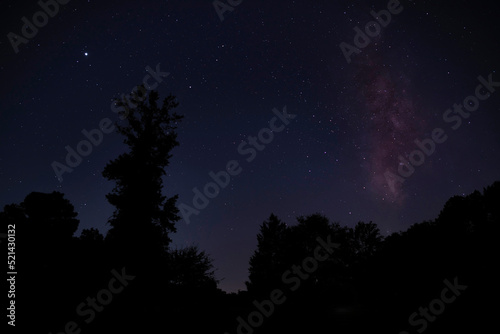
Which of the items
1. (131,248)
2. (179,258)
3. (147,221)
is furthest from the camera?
(179,258)

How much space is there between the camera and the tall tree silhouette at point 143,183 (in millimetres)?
19141

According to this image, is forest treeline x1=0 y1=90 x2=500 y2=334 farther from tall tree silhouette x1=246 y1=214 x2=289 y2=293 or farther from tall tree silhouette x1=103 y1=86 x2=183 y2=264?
tall tree silhouette x1=246 y1=214 x2=289 y2=293

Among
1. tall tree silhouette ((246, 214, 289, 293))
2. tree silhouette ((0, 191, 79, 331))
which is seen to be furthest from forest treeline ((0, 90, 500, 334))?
tall tree silhouette ((246, 214, 289, 293))

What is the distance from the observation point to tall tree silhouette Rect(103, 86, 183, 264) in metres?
19.1

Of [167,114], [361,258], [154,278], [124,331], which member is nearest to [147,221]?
[154,278]

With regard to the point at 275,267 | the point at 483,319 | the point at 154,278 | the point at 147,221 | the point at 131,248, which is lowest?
the point at 483,319

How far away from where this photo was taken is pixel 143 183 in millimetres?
20234

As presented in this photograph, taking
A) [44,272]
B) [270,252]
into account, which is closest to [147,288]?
[44,272]

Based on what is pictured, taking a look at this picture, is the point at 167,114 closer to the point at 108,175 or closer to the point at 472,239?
the point at 108,175

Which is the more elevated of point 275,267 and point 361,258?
point 275,267

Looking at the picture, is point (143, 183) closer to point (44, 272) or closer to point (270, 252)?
point (44, 272)

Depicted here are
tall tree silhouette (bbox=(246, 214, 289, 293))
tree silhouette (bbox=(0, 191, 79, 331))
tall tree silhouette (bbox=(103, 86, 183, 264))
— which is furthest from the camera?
tall tree silhouette (bbox=(246, 214, 289, 293))

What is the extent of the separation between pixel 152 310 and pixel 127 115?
13.9 m

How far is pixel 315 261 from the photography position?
5781 centimetres
